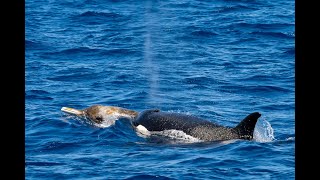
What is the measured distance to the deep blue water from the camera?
10.1m

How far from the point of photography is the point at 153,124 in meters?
12.6

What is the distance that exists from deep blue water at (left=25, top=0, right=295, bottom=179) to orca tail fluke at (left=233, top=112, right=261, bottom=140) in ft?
0.87

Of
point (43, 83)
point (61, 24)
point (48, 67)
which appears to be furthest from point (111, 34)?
point (43, 83)

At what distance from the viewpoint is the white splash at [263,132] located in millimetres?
11891

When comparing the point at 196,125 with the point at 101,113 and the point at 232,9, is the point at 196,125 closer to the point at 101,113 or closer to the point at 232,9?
the point at 101,113

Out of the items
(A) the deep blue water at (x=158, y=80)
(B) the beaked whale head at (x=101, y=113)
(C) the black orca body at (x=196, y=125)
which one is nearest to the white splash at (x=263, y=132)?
(A) the deep blue water at (x=158, y=80)

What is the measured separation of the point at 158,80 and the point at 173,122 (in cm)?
724

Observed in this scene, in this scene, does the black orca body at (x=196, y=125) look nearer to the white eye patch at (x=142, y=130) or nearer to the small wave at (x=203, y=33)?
the white eye patch at (x=142, y=130)

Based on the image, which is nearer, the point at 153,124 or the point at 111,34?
the point at 153,124

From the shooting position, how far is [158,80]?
19.7 m

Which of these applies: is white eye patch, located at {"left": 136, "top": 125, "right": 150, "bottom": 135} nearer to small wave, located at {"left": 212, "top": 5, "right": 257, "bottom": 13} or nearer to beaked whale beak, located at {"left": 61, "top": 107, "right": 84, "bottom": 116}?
beaked whale beak, located at {"left": 61, "top": 107, "right": 84, "bottom": 116}

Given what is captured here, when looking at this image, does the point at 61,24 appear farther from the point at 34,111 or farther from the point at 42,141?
the point at 42,141
